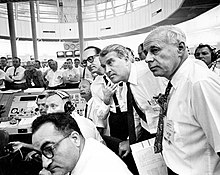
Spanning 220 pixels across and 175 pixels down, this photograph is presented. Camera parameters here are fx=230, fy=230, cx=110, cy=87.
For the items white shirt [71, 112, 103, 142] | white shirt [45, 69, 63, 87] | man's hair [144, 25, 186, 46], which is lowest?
white shirt [71, 112, 103, 142]

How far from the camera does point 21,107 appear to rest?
9.02ft

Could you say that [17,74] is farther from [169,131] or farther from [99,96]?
[169,131]

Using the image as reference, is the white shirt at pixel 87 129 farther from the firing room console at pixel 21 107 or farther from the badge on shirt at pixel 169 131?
the firing room console at pixel 21 107

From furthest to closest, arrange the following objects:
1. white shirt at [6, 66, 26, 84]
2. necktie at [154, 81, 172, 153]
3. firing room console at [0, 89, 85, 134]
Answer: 1. white shirt at [6, 66, 26, 84]
2. firing room console at [0, 89, 85, 134]
3. necktie at [154, 81, 172, 153]

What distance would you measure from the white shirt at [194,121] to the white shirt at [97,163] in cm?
26

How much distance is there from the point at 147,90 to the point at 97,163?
814mm

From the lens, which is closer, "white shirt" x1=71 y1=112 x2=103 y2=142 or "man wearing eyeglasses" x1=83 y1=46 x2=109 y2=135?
"white shirt" x1=71 y1=112 x2=103 y2=142

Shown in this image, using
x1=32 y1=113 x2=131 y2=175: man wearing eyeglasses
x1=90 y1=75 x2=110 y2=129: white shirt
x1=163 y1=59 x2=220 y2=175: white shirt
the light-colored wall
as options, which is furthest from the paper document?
the light-colored wall

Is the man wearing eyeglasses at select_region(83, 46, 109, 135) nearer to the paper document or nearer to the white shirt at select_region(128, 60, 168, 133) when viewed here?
the white shirt at select_region(128, 60, 168, 133)

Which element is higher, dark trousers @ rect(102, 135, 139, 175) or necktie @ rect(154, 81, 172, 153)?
necktie @ rect(154, 81, 172, 153)

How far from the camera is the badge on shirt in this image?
1.04 m

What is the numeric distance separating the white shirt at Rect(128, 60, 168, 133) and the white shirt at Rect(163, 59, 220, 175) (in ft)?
1.48

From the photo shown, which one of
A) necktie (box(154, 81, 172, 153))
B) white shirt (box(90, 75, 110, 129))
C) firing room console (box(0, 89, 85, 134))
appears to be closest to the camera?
necktie (box(154, 81, 172, 153))

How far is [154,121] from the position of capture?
1542 millimetres
